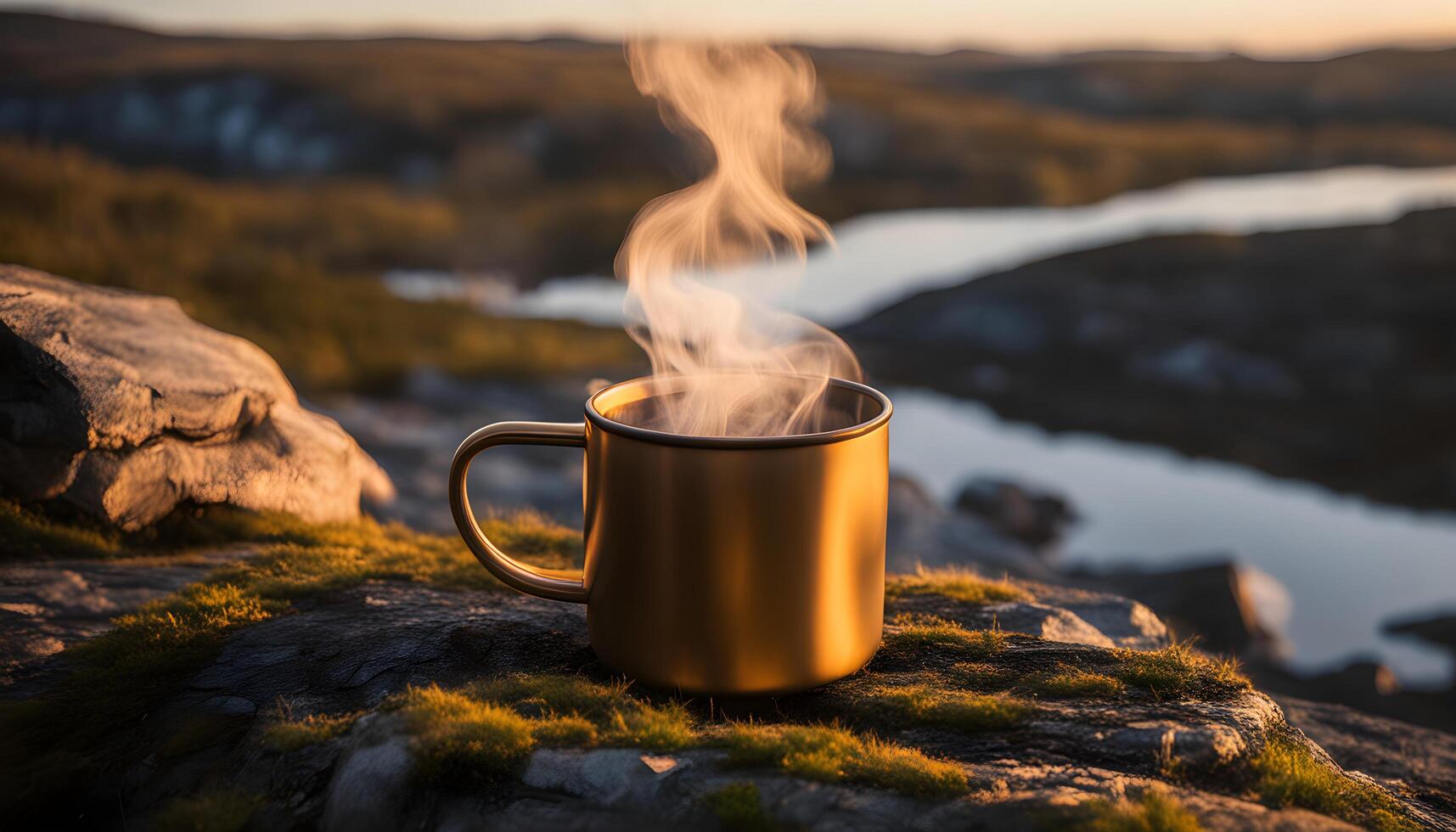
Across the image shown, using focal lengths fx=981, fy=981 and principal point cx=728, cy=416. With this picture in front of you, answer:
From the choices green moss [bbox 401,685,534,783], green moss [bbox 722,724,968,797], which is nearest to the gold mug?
green moss [bbox 722,724,968,797]

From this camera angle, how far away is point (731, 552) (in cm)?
228

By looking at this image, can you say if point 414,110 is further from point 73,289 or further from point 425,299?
point 73,289

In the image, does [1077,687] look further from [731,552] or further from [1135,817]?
[731,552]

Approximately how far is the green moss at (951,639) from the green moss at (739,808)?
3.34 feet

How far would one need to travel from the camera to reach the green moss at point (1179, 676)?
7.89 ft

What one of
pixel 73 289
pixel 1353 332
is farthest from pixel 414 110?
pixel 73 289

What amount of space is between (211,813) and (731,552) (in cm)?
119

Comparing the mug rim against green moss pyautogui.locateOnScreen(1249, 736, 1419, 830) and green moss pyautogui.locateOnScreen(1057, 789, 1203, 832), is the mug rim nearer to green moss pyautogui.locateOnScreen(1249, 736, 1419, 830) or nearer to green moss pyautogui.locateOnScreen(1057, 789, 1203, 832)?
green moss pyautogui.locateOnScreen(1057, 789, 1203, 832)

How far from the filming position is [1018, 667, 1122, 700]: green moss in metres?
2.38

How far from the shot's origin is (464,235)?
2206cm

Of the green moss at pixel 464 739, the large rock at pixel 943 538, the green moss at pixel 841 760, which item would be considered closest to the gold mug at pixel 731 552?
the green moss at pixel 841 760

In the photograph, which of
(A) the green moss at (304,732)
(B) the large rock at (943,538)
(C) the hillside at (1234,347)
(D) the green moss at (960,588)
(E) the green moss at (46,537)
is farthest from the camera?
(C) the hillside at (1234,347)

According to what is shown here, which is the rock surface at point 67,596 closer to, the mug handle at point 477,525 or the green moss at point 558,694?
the mug handle at point 477,525

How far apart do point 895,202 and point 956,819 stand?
26078 mm
